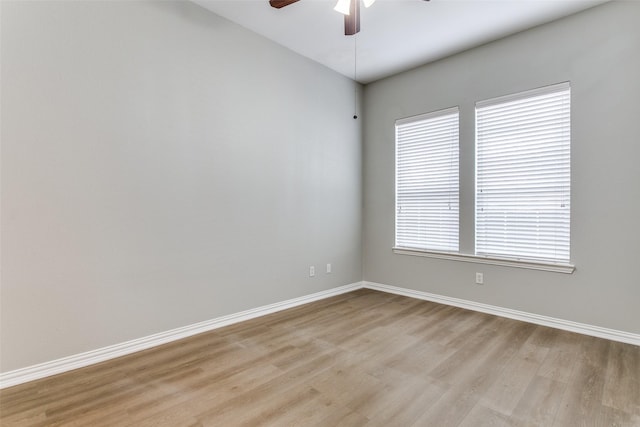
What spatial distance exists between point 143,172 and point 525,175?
12.1 feet

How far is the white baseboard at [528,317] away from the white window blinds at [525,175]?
60cm

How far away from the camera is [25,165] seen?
2088mm

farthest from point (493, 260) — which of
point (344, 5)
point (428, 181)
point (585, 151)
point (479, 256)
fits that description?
point (344, 5)

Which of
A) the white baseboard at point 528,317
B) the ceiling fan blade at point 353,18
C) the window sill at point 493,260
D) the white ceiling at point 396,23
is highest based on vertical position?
the white ceiling at point 396,23

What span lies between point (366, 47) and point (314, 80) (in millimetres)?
748

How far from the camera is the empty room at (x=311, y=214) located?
204 cm

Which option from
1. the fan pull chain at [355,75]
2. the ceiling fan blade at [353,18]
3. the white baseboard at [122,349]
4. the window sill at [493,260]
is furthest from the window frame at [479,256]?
the ceiling fan blade at [353,18]

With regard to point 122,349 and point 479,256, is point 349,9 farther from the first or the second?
point 122,349

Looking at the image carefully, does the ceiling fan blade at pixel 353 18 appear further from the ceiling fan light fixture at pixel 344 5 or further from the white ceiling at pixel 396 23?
the white ceiling at pixel 396 23

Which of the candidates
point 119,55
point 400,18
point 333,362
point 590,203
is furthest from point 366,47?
point 333,362

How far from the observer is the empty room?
6.68 ft

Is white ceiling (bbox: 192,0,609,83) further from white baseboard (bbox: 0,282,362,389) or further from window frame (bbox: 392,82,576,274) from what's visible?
white baseboard (bbox: 0,282,362,389)

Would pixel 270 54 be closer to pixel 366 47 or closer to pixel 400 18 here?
pixel 366 47

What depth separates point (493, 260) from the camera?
3.48 metres
